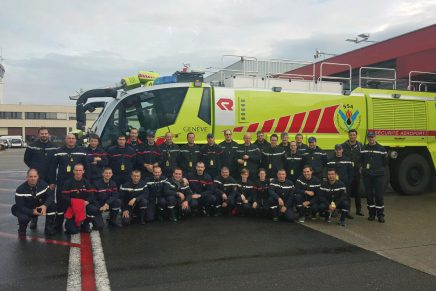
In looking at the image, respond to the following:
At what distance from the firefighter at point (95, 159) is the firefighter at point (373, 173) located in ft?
15.5

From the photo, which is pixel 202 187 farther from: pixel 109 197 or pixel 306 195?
pixel 306 195

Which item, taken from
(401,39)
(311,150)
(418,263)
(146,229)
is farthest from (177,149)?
(401,39)

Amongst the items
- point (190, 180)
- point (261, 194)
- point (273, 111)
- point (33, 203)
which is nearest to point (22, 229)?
point (33, 203)

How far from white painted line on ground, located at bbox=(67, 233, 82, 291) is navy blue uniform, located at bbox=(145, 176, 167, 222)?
179 centimetres

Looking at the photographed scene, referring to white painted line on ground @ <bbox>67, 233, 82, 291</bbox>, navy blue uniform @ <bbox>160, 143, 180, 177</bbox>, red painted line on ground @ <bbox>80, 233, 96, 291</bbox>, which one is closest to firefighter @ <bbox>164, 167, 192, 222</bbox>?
navy blue uniform @ <bbox>160, 143, 180, 177</bbox>

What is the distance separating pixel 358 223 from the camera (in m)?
6.84

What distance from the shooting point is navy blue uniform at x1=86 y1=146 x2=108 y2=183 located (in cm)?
696

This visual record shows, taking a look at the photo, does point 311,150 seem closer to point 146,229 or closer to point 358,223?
point 358,223

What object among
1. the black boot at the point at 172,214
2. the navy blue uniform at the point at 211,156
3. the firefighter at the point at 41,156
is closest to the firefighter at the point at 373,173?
the navy blue uniform at the point at 211,156

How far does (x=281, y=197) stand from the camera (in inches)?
280

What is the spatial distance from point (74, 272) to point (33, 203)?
2.24 metres

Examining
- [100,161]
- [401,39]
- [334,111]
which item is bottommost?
[100,161]

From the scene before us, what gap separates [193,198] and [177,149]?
100cm

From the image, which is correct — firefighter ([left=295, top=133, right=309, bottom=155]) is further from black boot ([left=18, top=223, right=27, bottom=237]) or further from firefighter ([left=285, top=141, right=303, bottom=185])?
black boot ([left=18, top=223, right=27, bottom=237])
